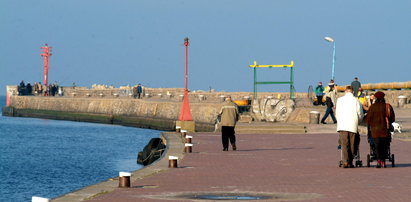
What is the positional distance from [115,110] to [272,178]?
7230 cm

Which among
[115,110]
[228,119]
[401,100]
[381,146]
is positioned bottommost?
[381,146]

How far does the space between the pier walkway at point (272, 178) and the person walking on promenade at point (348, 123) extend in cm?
37

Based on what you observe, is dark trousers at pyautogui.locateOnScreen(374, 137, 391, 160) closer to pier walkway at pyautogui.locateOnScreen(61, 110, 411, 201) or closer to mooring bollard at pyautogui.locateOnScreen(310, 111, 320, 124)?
pier walkway at pyautogui.locateOnScreen(61, 110, 411, 201)

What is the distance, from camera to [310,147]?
2658 centimetres

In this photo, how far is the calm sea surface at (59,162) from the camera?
29906 mm

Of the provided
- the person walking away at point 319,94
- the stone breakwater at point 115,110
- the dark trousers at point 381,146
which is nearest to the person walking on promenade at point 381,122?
the dark trousers at point 381,146

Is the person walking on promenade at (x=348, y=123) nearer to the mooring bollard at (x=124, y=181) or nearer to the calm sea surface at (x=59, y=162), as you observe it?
the mooring bollard at (x=124, y=181)

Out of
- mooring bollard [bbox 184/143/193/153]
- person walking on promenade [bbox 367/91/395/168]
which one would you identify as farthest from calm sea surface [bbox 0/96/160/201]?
person walking on promenade [bbox 367/91/395/168]

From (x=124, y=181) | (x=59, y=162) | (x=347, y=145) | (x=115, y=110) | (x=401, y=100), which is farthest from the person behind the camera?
(x=115, y=110)

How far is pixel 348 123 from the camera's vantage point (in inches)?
752

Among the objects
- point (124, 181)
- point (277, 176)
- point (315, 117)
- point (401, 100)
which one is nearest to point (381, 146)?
point (277, 176)

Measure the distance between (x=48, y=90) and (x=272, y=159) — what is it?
94.3 meters

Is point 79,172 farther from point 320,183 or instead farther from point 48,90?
point 48,90

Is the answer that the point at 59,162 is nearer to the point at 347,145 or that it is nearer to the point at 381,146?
the point at 347,145
